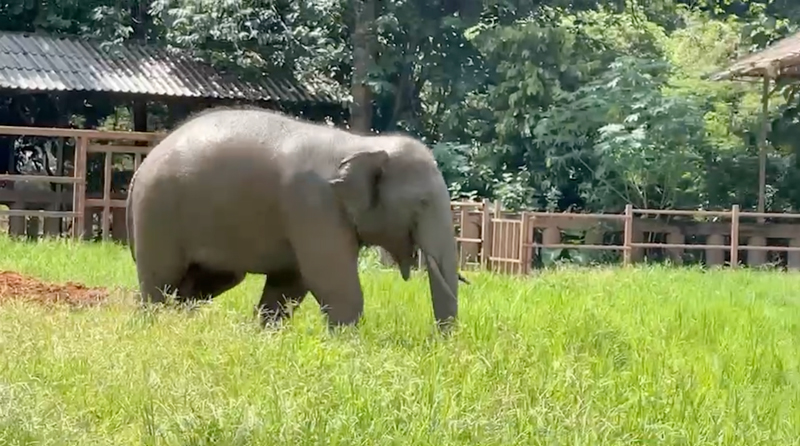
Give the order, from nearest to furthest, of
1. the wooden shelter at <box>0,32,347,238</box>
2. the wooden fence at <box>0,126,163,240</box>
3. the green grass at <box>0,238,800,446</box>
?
the green grass at <box>0,238,800,446</box> < the wooden fence at <box>0,126,163,240</box> < the wooden shelter at <box>0,32,347,238</box>

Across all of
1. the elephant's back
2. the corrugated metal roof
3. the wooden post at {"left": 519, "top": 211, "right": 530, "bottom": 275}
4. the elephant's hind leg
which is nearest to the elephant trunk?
the elephant's back

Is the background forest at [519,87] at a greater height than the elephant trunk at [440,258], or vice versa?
the background forest at [519,87]

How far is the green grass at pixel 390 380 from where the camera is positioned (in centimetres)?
461

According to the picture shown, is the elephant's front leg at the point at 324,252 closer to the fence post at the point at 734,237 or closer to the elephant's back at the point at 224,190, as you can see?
the elephant's back at the point at 224,190

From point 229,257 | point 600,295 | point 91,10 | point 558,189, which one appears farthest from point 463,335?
point 91,10

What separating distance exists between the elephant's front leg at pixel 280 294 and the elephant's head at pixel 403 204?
751mm

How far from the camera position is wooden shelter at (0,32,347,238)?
19203mm

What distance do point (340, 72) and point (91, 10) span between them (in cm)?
458

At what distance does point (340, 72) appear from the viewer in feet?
74.0

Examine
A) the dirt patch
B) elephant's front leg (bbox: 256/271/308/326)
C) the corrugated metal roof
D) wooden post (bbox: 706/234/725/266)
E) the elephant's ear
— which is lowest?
wooden post (bbox: 706/234/725/266)

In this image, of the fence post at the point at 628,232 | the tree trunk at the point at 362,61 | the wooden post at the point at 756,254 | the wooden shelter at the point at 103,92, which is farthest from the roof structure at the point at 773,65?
the wooden shelter at the point at 103,92

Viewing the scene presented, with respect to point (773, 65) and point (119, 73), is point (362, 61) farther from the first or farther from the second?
point (773, 65)

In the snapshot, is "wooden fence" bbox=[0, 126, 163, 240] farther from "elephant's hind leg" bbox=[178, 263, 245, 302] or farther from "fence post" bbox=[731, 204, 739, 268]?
"elephant's hind leg" bbox=[178, 263, 245, 302]

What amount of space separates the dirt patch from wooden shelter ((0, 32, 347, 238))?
7.47 meters
